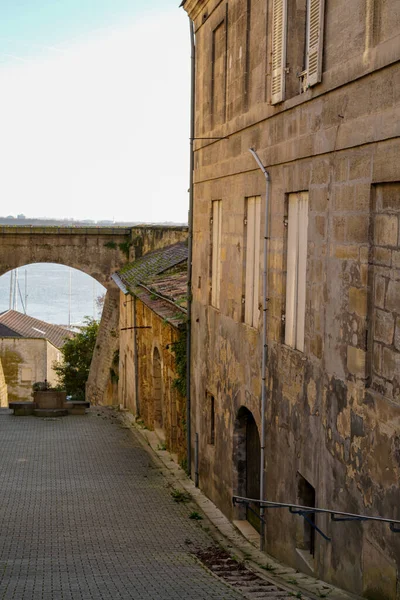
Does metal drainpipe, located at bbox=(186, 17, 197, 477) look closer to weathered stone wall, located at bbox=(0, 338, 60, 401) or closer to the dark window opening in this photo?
the dark window opening

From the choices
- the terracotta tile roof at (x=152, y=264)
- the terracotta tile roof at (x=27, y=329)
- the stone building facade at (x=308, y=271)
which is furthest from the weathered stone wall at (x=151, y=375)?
the terracotta tile roof at (x=27, y=329)

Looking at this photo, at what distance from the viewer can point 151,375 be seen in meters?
21.1

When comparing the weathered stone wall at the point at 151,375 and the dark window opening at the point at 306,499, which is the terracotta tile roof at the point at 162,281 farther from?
the dark window opening at the point at 306,499

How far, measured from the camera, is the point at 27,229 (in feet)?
90.3

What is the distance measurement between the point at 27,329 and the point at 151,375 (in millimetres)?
42835

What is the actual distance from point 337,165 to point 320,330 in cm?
158

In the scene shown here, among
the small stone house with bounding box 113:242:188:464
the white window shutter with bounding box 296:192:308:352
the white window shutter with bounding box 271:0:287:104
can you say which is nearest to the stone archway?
the white window shutter with bounding box 296:192:308:352

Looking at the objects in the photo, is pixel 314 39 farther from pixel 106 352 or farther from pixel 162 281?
pixel 106 352

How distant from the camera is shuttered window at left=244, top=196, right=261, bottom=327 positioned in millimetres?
11219

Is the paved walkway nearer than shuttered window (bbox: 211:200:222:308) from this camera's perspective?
Yes

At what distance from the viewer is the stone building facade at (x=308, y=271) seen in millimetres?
6926

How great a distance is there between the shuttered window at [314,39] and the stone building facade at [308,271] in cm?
2

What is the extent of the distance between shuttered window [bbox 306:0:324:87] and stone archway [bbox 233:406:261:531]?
5020mm

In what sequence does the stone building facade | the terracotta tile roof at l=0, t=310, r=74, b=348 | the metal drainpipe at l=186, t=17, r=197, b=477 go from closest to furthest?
1. the stone building facade
2. the metal drainpipe at l=186, t=17, r=197, b=477
3. the terracotta tile roof at l=0, t=310, r=74, b=348
